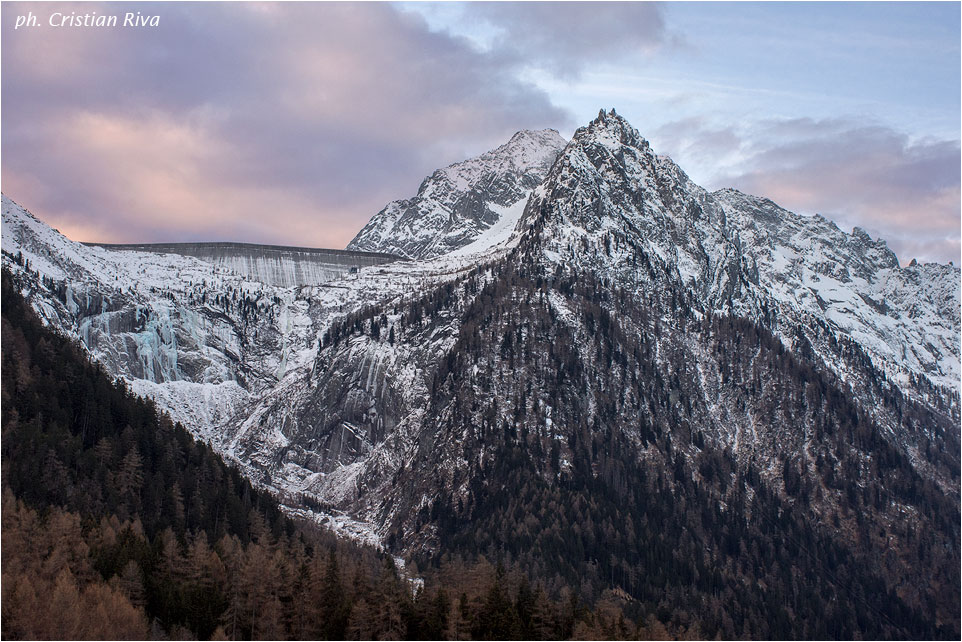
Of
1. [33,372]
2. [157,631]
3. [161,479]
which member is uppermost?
[33,372]

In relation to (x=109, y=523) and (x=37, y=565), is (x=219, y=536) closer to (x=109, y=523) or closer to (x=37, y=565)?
(x=109, y=523)

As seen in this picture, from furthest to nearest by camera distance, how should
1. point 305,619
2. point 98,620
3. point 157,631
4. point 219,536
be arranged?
point 219,536 → point 305,619 → point 157,631 → point 98,620

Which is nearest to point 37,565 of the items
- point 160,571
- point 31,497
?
point 160,571

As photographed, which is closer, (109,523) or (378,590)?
(378,590)

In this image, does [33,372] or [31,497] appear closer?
[31,497]

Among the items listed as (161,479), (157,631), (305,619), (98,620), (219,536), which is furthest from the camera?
(161,479)

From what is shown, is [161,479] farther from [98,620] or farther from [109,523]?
[98,620]

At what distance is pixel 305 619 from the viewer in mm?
125188

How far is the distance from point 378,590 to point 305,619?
9.46m

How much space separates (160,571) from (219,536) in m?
33.7

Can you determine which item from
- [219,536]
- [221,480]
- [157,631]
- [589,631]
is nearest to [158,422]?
[221,480]

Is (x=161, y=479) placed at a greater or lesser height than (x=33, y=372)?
lesser

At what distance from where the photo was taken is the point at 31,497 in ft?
506

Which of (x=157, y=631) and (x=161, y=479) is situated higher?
(x=161, y=479)
